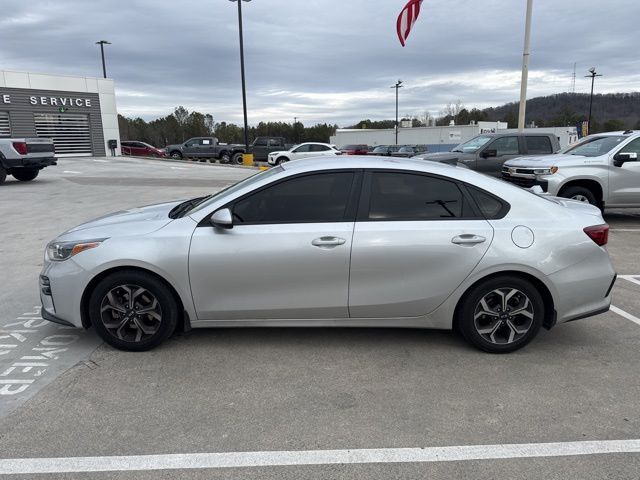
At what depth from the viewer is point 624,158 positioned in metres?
9.20

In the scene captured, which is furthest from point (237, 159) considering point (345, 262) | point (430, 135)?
point (430, 135)

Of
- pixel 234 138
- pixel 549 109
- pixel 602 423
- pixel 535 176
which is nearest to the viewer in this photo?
pixel 602 423

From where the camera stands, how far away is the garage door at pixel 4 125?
1227 inches

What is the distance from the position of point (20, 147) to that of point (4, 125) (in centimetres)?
1941

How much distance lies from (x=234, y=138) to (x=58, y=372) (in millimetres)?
91008

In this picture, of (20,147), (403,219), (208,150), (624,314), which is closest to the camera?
(403,219)

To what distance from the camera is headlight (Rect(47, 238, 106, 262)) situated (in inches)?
155

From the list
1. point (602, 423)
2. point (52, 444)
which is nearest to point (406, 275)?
point (602, 423)

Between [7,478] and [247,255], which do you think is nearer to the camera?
[7,478]

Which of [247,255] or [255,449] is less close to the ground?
[247,255]

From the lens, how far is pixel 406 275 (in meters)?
3.94

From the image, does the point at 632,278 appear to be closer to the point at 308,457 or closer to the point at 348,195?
the point at 348,195

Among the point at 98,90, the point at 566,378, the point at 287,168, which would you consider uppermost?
the point at 98,90

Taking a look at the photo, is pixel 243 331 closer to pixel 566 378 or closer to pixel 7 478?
pixel 7 478
